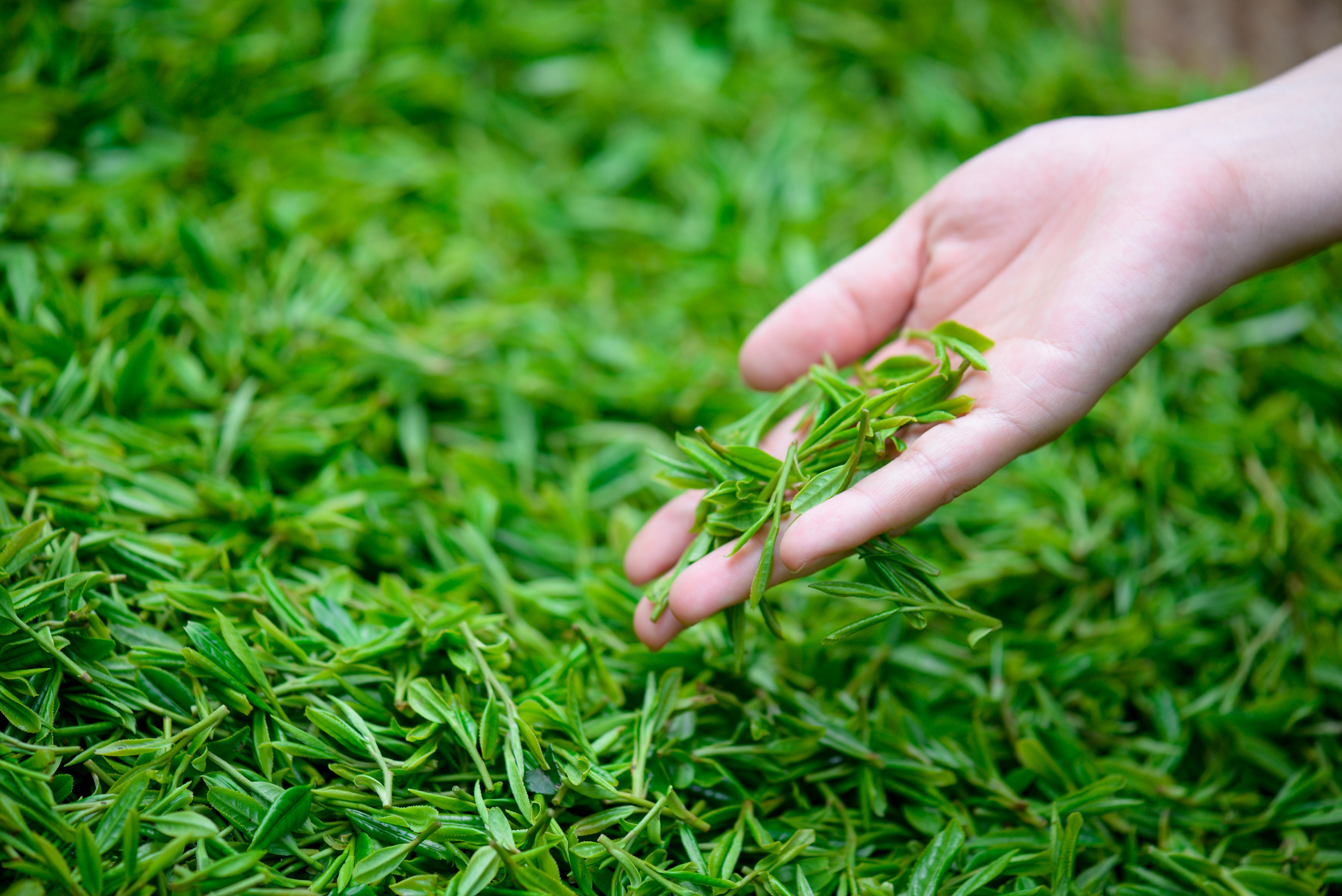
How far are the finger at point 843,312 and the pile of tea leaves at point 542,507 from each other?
318mm

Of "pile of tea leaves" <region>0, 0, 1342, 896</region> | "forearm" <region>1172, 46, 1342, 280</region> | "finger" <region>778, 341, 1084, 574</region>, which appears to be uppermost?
"forearm" <region>1172, 46, 1342, 280</region>

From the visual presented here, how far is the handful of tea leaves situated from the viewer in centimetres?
91

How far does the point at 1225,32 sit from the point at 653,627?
2.27 metres

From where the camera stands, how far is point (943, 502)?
0.92m

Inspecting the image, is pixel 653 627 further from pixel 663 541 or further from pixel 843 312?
pixel 843 312

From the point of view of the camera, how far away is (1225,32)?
2.19 meters

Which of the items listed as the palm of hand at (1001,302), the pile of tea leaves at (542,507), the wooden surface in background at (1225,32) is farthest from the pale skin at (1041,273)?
the wooden surface in background at (1225,32)

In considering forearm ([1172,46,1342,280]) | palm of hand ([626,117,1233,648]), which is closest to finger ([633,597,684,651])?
palm of hand ([626,117,1233,648])

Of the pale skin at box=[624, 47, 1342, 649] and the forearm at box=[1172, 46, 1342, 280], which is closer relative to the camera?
the pale skin at box=[624, 47, 1342, 649]

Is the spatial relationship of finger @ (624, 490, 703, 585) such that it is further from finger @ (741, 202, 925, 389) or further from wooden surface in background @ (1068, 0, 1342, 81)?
wooden surface in background @ (1068, 0, 1342, 81)

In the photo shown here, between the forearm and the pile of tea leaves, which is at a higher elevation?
the forearm

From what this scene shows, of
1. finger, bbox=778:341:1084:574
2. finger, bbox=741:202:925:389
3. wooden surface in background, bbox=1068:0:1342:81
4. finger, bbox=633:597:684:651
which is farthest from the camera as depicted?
wooden surface in background, bbox=1068:0:1342:81

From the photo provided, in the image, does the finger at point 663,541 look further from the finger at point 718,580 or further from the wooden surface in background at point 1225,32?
the wooden surface in background at point 1225,32

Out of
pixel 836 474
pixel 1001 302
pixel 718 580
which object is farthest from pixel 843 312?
pixel 718 580
